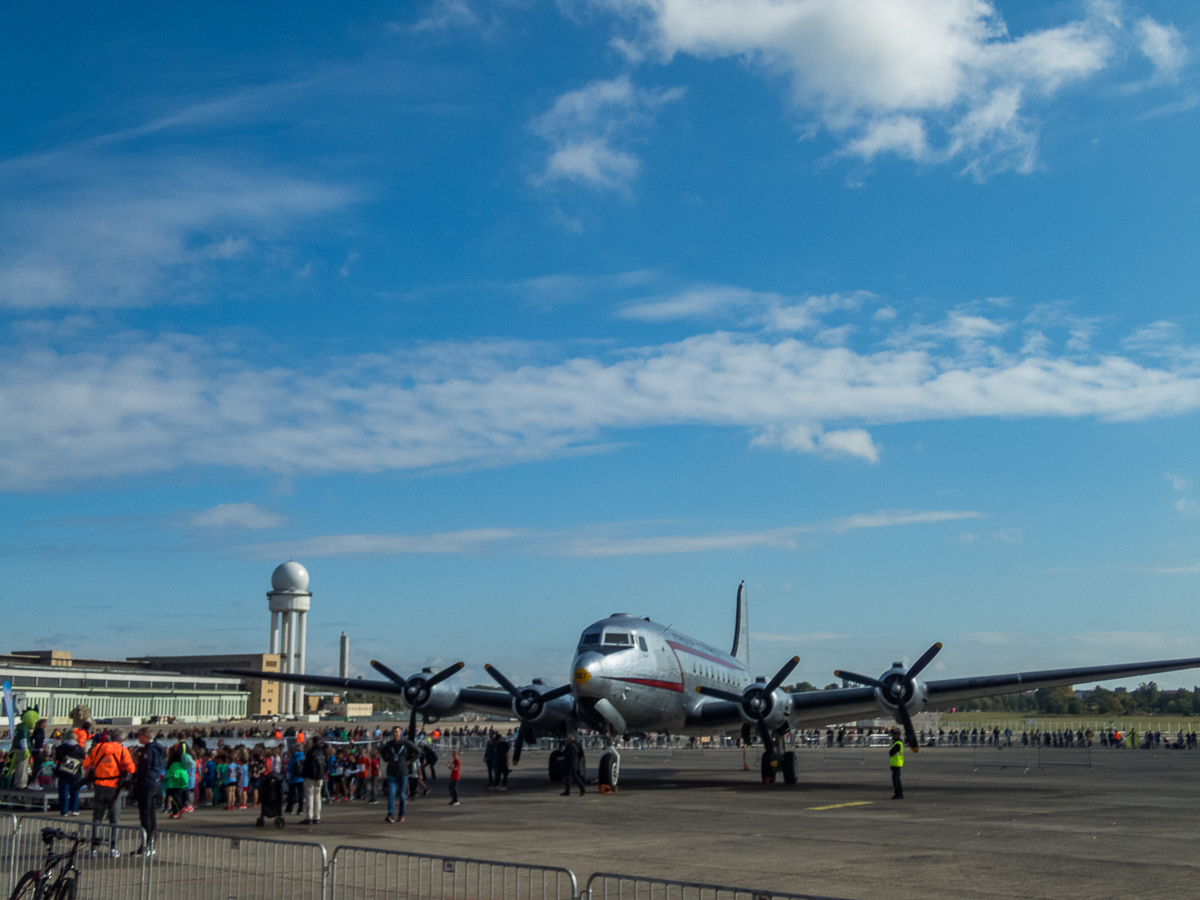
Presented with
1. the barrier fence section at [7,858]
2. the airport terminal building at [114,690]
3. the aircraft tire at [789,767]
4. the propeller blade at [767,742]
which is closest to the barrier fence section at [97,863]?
the barrier fence section at [7,858]

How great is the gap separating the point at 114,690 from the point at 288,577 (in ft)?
72.8

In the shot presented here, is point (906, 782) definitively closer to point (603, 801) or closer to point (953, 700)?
point (953, 700)

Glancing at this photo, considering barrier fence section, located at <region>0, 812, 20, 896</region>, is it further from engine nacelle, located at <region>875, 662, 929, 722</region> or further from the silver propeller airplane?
engine nacelle, located at <region>875, 662, 929, 722</region>

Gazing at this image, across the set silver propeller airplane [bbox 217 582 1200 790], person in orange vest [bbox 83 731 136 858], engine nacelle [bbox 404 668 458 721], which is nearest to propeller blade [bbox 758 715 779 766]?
silver propeller airplane [bbox 217 582 1200 790]

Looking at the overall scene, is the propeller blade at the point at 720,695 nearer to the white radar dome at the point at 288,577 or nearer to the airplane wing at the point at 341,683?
the airplane wing at the point at 341,683

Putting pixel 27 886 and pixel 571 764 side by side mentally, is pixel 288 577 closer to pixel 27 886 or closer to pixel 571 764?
pixel 571 764

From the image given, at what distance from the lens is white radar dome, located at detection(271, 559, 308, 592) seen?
110 meters

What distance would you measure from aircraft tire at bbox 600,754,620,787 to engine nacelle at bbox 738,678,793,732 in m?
4.18

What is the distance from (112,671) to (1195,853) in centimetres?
10382

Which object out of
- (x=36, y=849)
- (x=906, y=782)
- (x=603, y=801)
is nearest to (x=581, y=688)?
(x=603, y=801)

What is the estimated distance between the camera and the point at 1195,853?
1395 centimetres

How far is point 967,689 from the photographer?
28078 millimetres

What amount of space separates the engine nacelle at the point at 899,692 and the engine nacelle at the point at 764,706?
2761 millimetres

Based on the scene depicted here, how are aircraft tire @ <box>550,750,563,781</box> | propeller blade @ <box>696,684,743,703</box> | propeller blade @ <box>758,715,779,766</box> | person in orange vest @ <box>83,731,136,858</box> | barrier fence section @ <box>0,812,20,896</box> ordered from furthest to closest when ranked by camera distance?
aircraft tire @ <box>550,750,563,781</box>, propeller blade @ <box>696,684,743,703</box>, propeller blade @ <box>758,715,779,766</box>, person in orange vest @ <box>83,731,136,858</box>, barrier fence section @ <box>0,812,20,896</box>
